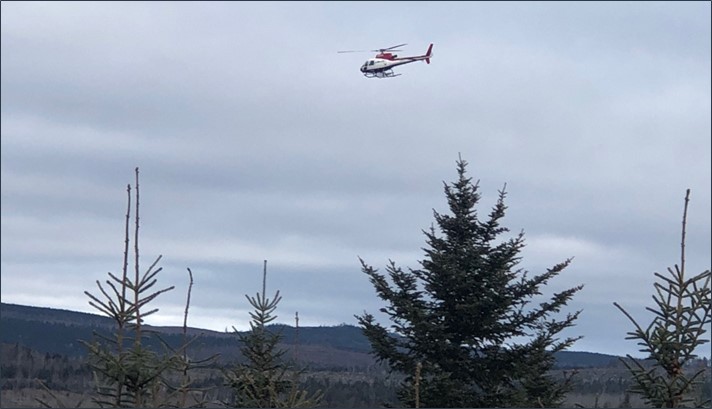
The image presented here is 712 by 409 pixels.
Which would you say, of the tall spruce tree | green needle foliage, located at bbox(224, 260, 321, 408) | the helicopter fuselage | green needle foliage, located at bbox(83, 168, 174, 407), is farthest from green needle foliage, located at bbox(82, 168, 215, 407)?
the helicopter fuselage

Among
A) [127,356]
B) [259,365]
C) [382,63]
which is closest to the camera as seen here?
[127,356]

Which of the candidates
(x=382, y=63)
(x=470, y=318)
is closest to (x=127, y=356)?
(x=470, y=318)

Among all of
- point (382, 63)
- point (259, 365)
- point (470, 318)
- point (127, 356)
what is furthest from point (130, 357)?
point (382, 63)

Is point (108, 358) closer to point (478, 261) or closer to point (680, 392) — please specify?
point (680, 392)

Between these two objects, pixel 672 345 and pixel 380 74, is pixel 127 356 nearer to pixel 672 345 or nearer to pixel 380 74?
pixel 672 345

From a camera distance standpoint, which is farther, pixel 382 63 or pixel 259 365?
pixel 382 63

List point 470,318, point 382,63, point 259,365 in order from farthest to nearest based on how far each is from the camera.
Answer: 1. point 382,63
2. point 470,318
3. point 259,365

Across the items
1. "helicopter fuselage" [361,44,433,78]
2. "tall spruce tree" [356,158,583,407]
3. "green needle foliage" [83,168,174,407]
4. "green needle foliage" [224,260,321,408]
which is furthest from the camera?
"helicopter fuselage" [361,44,433,78]

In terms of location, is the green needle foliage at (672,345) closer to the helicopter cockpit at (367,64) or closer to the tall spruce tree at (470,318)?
the tall spruce tree at (470,318)

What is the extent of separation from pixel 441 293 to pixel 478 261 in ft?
3.83

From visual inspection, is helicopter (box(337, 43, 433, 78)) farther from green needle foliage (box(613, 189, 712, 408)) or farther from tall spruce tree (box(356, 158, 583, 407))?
green needle foliage (box(613, 189, 712, 408))

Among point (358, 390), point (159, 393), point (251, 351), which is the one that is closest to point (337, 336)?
point (358, 390)

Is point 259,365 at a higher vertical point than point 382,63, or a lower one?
lower

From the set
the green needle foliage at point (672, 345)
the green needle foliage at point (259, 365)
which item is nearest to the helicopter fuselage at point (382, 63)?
the green needle foliage at point (259, 365)
